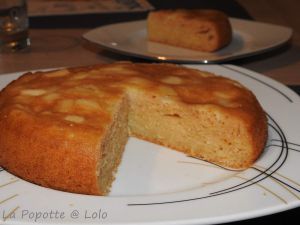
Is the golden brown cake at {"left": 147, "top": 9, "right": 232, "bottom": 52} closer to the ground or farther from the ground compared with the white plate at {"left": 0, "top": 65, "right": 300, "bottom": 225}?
farther from the ground

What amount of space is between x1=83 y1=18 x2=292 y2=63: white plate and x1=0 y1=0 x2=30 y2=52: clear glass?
34 centimetres

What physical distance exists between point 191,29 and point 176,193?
152 cm

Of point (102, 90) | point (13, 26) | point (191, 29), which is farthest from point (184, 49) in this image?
point (102, 90)

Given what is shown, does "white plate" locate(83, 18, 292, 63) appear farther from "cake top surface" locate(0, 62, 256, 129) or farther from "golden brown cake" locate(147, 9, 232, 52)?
"cake top surface" locate(0, 62, 256, 129)

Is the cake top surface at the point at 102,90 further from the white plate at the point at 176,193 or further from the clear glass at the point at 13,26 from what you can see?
the clear glass at the point at 13,26

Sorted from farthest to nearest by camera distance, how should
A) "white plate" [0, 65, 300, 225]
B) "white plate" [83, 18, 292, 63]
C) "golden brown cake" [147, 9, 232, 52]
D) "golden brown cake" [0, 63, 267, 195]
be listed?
"golden brown cake" [147, 9, 232, 52] < "white plate" [83, 18, 292, 63] < "golden brown cake" [0, 63, 267, 195] < "white plate" [0, 65, 300, 225]

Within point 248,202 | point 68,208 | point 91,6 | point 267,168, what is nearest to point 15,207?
point 68,208

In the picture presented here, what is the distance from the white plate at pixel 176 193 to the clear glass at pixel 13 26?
124 cm

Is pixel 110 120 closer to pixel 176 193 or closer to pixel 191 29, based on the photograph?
pixel 176 193

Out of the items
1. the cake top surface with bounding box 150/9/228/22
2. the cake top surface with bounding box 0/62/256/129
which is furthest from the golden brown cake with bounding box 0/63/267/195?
the cake top surface with bounding box 150/9/228/22

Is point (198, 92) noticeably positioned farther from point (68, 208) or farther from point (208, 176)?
point (68, 208)

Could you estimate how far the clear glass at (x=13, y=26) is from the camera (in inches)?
109

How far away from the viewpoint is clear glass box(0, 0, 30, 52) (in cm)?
276

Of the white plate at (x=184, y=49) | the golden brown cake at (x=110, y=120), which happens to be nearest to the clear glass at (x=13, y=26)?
the white plate at (x=184, y=49)
